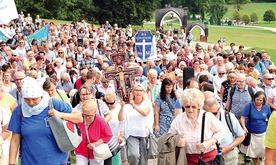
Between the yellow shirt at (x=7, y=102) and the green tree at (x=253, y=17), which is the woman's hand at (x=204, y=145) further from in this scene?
the green tree at (x=253, y=17)

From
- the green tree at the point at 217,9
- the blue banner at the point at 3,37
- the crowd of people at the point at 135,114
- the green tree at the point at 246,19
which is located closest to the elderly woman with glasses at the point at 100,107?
the crowd of people at the point at 135,114

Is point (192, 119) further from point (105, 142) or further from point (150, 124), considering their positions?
point (150, 124)

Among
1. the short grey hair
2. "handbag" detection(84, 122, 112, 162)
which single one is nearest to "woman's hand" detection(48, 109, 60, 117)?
"handbag" detection(84, 122, 112, 162)

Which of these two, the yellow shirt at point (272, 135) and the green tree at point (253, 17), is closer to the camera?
the yellow shirt at point (272, 135)

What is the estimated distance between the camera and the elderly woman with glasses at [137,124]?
766 cm

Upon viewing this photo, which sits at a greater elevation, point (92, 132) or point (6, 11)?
point (6, 11)

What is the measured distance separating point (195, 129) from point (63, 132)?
1.47 metres

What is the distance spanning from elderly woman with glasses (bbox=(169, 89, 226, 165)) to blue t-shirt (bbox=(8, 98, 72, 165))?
1.33 meters

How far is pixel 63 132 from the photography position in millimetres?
5352

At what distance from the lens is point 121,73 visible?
26.2 feet

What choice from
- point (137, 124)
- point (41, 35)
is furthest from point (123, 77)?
point (41, 35)

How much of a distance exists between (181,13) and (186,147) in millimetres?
31240

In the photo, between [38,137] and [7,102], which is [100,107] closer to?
[7,102]

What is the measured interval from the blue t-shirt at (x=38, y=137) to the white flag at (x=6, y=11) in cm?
509
